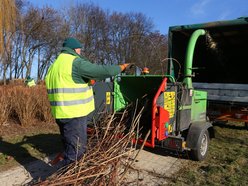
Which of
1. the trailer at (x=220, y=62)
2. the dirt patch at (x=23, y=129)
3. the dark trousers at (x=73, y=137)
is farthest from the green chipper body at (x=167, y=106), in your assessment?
the dirt patch at (x=23, y=129)

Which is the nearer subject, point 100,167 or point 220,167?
point 100,167

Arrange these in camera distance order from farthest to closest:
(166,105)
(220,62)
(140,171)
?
(220,62)
(166,105)
(140,171)

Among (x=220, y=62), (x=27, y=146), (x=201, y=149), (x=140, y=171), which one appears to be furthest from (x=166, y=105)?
(x=220, y=62)

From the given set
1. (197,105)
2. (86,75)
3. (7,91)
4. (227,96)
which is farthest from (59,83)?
(7,91)

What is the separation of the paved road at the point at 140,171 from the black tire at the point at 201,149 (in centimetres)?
30

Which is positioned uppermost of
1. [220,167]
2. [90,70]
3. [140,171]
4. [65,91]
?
[90,70]

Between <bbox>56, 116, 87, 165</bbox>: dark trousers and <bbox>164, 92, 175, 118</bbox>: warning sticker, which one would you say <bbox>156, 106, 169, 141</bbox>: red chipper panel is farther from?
<bbox>56, 116, 87, 165</bbox>: dark trousers

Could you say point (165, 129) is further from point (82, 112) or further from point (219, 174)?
point (82, 112)

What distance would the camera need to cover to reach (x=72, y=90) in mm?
3562

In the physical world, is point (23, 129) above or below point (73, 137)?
below

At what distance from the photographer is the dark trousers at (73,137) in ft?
12.0

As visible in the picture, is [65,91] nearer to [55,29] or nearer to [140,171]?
[140,171]

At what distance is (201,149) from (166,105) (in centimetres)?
129

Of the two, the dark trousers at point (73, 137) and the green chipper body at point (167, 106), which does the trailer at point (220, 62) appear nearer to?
the green chipper body at point (167, 106)
